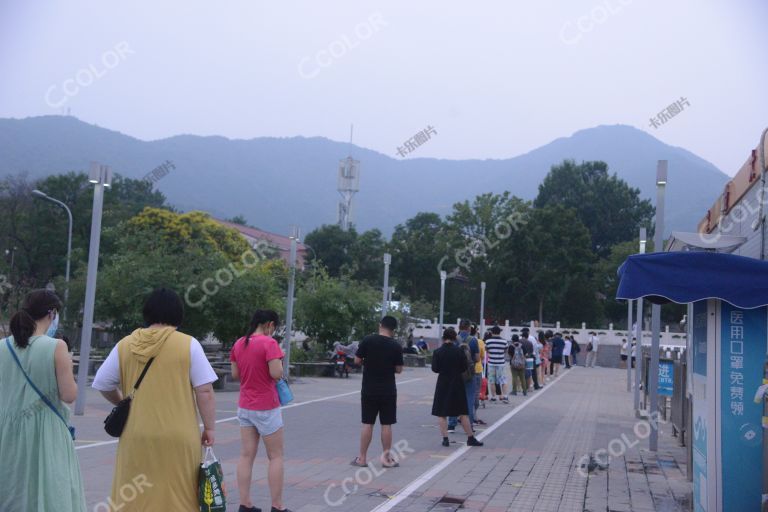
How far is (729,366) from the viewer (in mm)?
7766

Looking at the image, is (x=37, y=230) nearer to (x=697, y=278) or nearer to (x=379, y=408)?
(x=379, y=408)

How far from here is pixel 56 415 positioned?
5.20 meters

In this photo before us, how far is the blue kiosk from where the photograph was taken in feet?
25.0

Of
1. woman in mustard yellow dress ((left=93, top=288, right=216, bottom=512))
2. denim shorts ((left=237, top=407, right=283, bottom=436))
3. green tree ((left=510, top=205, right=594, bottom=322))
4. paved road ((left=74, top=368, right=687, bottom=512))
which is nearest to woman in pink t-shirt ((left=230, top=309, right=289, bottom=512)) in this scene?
denim shorts ((left=237, top=407, right=283, bottom=436))

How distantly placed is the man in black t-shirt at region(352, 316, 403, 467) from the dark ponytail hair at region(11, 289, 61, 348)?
17.6ft

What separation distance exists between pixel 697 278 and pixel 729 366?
2.69ft

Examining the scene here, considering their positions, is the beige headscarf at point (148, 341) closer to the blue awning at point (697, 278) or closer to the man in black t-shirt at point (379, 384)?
the blue awning at point (697, 278)

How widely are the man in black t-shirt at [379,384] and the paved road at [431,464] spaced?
0.42 metres

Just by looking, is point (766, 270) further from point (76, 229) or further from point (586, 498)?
point (76, 229)

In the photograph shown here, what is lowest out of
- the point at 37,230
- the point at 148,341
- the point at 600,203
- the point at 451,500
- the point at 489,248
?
the point at 451,500

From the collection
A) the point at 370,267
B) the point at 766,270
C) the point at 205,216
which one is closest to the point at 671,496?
the point at 766,270

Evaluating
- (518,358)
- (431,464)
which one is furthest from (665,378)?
(431,464)

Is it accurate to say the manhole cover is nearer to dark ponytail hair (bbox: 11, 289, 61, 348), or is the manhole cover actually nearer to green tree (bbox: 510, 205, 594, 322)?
dark ponytail hair (bbox: 11, 289, 61, 348)

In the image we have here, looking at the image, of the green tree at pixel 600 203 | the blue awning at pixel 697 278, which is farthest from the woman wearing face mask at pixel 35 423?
the green tree at pixel 600 203
